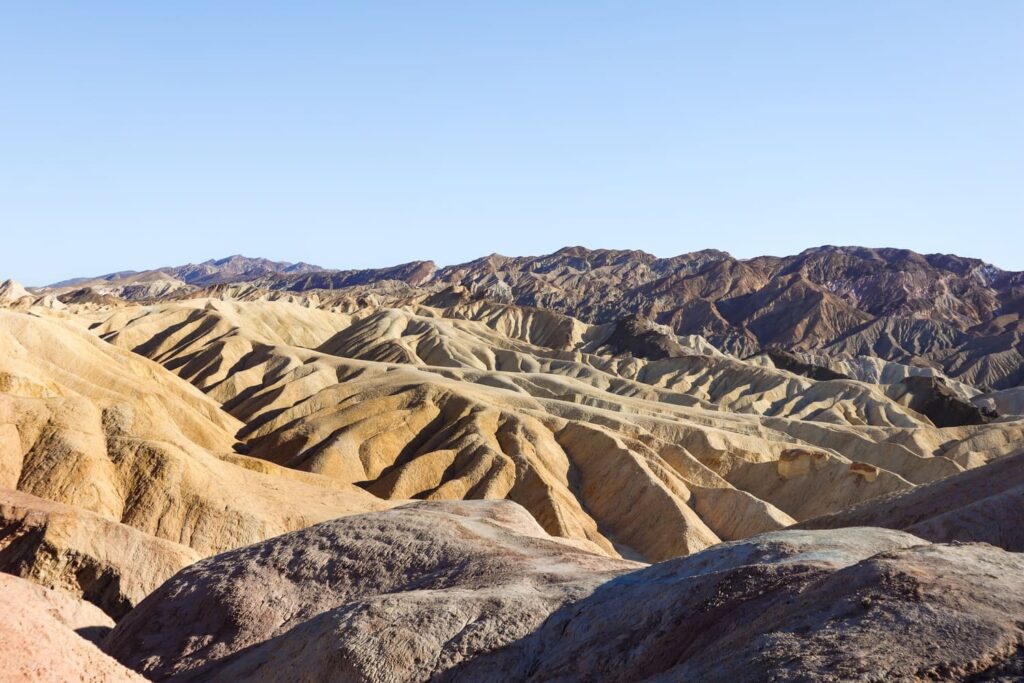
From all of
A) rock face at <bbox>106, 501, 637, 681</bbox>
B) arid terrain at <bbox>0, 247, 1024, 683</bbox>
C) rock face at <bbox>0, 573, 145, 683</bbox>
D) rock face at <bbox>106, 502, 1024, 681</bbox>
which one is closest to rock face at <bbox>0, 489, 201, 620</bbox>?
arid terrain at <bbox>0, 247, 1024, 683</bbox>

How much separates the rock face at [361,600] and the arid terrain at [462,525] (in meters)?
0.07

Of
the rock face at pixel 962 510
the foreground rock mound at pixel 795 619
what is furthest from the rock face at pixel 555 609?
the rock face at pixel 962 510

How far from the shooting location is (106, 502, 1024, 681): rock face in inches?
429

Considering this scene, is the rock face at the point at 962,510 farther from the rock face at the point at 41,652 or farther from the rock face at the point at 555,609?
the rock face at the point at 41,652

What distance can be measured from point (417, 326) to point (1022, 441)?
223 ft

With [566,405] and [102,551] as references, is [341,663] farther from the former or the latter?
[566,405]

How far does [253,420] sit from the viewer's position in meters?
68.8

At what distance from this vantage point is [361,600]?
1878 cm

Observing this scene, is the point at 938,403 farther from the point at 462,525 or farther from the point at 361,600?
the point at 361,600

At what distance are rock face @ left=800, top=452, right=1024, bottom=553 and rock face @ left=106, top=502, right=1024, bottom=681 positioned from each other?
7.65 meters

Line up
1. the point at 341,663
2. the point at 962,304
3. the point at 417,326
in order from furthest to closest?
1. the point at 962,304
2. the point at 417,326
3. the point at 341,663

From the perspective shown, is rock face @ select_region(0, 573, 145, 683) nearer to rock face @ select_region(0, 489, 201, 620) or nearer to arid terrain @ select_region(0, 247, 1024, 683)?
arid terrain @ select_region(0, 247, 1024, 683)

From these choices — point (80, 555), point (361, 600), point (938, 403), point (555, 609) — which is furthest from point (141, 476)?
point (938, 403)

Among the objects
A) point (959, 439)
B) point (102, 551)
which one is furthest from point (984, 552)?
point (959, 439)
